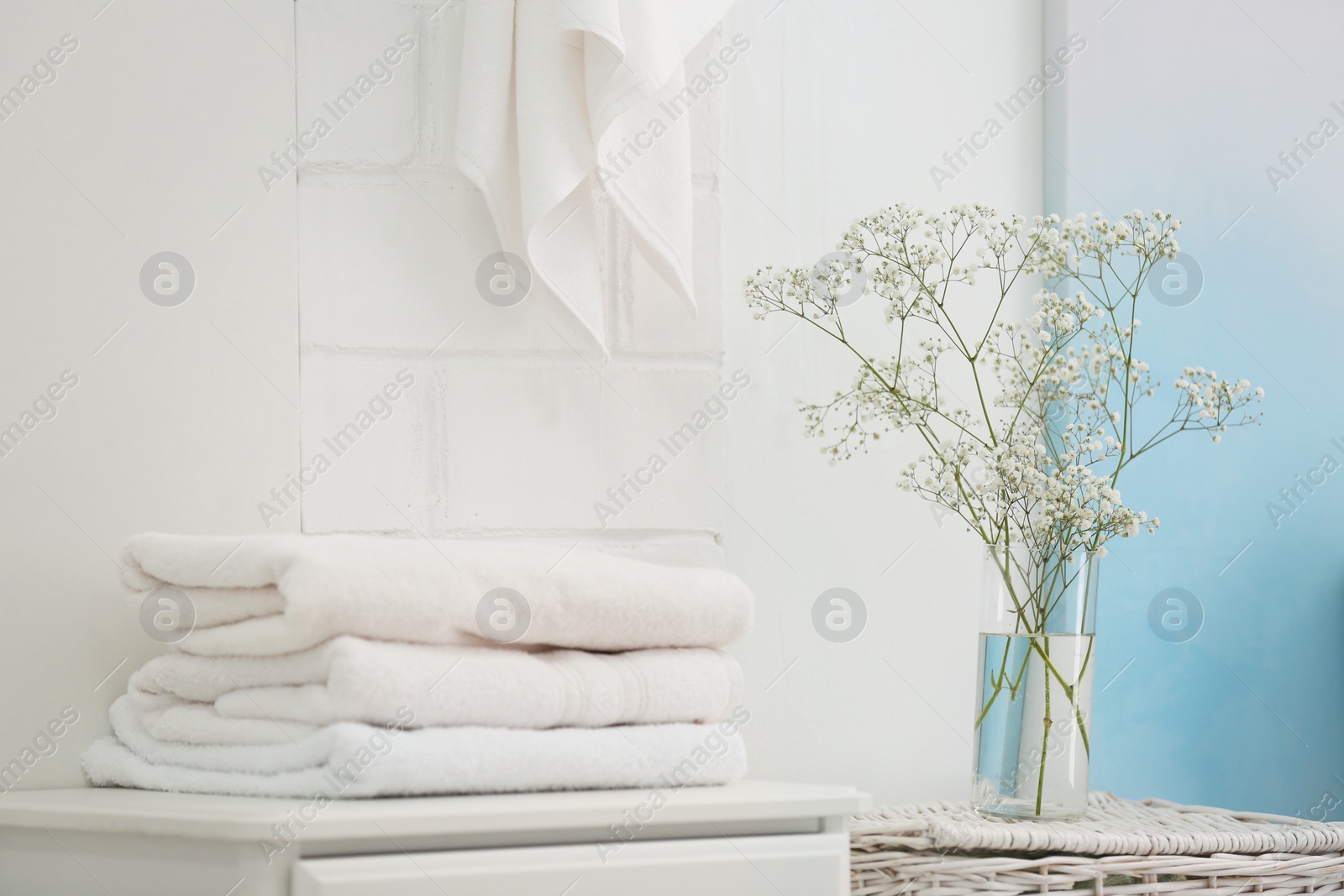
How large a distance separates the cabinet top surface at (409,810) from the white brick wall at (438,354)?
0.29 metres

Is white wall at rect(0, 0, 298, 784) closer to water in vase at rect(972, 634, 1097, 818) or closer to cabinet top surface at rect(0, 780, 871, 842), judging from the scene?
cabinet top surface at rect(0, 780, 871, 842)

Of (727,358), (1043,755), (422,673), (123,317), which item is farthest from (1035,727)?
(123,317)

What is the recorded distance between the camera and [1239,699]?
1.17m

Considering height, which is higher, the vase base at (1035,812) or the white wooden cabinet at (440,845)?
the white wooden cabinet at (440,845)

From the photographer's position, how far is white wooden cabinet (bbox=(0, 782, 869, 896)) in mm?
537

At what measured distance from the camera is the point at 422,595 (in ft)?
2.04

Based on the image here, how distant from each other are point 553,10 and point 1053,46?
607 millimetres

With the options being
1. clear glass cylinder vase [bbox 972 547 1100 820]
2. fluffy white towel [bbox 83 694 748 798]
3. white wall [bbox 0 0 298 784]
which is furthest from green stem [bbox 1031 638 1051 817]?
white wall [bbox 0 0 298 784]

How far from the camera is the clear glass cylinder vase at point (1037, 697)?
89cm

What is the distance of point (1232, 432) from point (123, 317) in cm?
107

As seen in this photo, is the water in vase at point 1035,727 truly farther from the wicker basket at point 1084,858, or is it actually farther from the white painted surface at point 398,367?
the white painted surface at point 398,367

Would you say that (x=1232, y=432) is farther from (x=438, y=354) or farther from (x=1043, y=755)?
(x=438, y=354)

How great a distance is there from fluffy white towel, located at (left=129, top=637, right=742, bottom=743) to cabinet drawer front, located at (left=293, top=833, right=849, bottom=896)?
0.08m

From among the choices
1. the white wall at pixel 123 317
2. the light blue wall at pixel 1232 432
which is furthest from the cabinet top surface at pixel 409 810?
the light blue wall at pixel 1232 432
